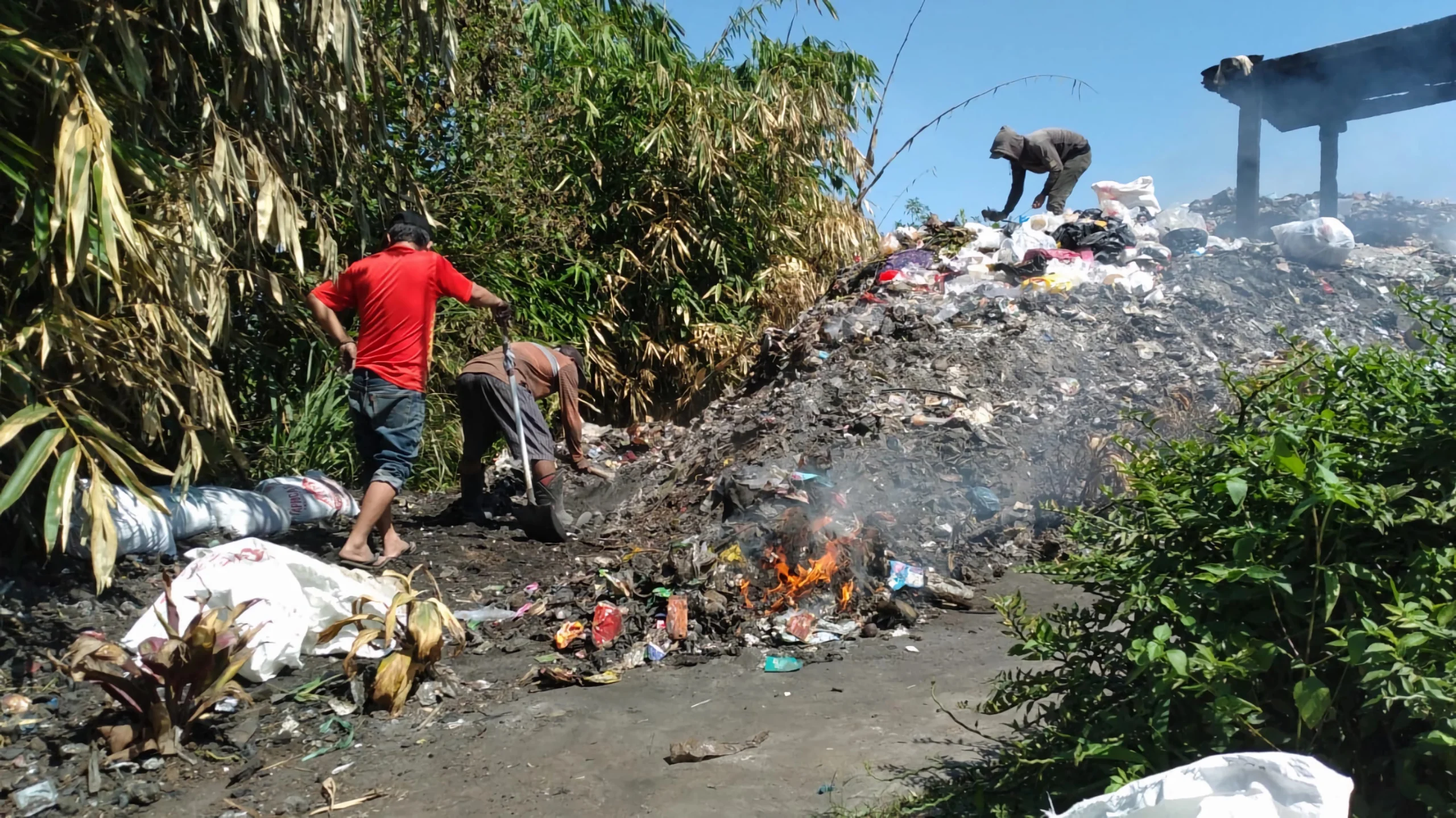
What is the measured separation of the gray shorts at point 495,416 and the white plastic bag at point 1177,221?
6.52 meters

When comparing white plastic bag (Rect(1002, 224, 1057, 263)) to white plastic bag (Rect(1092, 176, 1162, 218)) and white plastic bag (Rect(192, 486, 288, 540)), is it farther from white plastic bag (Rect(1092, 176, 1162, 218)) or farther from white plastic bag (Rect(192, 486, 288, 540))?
white plastic bag (Rect(192, 486, 288, 540))

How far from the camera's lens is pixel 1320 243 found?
876cm

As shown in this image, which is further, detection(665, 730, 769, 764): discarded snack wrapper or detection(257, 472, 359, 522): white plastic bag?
detection(257, 472, 359, 522): white plastic bag

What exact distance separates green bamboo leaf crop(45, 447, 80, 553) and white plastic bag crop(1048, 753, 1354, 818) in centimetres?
303

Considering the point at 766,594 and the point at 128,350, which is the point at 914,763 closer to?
the point at 766,594

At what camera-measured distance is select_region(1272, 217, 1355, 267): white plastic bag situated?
877cm

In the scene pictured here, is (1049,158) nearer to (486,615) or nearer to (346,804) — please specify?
(486,615)

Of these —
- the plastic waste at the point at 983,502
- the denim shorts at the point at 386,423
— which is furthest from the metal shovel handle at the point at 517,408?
the plastic waste at the point at 983,502

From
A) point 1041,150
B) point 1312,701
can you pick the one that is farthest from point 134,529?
point 1041,150

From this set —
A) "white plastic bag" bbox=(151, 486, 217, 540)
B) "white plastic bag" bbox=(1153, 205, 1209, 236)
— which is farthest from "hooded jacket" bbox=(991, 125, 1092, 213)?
"white plastic bag" bbox=(151, 486, 217, 540)

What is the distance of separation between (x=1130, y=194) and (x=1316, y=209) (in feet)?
9.32

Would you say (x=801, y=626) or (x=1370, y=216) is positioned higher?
(x=1370, y=216)

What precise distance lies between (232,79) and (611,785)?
12.3 feet

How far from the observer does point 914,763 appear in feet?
9.29
